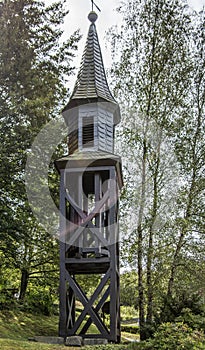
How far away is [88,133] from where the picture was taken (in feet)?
40.4

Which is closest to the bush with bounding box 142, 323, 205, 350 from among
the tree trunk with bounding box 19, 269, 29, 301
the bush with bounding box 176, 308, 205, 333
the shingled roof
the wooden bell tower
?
the bush with bounding box 176, 308, 205, 333

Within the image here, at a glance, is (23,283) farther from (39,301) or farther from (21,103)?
(21,103)

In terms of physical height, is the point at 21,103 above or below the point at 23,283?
above

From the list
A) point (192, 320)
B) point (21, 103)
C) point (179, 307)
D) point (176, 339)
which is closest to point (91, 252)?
point (179, 307)

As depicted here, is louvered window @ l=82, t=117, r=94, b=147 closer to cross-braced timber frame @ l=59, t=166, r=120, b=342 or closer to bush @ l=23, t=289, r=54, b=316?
cross-braced timber frame @ l=59, t=166, r=120, b=342

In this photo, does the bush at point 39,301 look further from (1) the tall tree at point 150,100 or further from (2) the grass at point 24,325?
(1) the tall tree at point 150,100

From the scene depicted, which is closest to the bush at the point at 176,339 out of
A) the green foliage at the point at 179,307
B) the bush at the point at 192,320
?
the bush at the point at 192,320

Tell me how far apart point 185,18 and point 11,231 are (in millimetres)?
9307

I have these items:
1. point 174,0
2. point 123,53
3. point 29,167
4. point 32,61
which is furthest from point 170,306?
point 174,0

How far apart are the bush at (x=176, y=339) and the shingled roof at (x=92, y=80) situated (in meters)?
6.21

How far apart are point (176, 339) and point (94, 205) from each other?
4627 millimetres

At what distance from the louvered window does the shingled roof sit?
22.4 inches

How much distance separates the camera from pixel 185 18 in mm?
16094

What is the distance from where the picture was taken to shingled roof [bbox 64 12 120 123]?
12.5 meters
